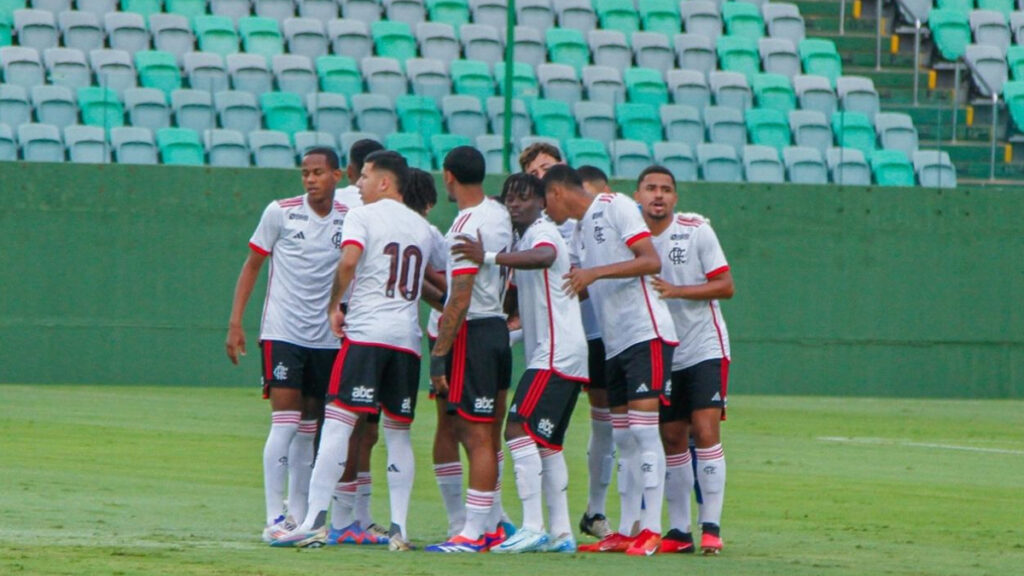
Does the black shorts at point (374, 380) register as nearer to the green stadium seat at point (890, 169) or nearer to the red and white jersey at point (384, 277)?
the red and white jersey at point (384, 277)

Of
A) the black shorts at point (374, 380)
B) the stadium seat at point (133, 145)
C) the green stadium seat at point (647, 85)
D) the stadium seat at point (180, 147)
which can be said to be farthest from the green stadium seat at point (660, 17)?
the black shorts at point (374, 380)

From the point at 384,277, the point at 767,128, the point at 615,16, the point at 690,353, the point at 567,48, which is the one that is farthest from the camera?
the point at 615,16

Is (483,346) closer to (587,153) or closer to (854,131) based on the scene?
(587,153)

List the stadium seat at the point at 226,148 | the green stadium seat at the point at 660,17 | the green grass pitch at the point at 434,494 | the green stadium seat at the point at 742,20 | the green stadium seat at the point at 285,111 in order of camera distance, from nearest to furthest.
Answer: the green grass pitch at the point at 434,494 < the stadium seat at the point at 226,148 < the green stadium seat at the point at 285,111 < the green stadium seat at the point at 660,17 < the green stadium seat at the point at 742,20

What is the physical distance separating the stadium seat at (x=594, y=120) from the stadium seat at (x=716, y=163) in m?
1.10

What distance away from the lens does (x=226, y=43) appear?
2077 centimetres

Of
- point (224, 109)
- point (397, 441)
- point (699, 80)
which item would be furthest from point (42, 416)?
point (699, 80)

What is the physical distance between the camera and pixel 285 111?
64.0ft

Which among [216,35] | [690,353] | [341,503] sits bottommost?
[341,503]

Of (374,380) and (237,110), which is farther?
(237,110)

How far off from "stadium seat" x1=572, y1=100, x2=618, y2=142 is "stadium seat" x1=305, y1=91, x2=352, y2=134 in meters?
2.79

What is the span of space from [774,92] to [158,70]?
7.75 m

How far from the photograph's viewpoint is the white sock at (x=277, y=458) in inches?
328

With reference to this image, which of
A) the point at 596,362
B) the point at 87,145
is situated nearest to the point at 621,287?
Result: the point at 596,362
